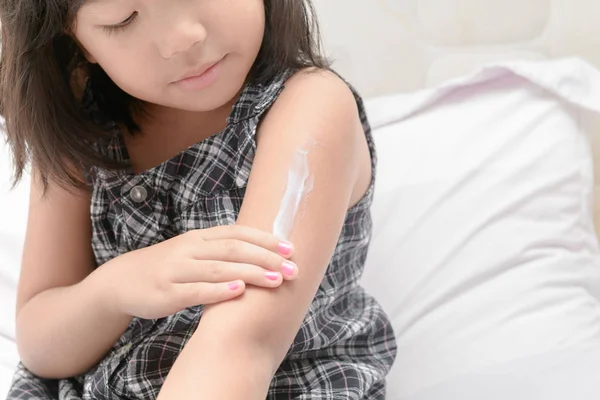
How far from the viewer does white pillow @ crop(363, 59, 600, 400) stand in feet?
3.72

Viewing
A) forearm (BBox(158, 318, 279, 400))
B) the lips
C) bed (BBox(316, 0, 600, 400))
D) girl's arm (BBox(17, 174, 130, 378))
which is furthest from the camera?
bed (BBox(316, 0, 600, 400))

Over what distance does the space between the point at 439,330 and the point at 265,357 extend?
1.51 ft

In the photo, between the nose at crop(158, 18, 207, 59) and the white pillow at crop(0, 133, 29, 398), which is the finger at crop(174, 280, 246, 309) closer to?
the nose at crop(158, 18, 207, 59)

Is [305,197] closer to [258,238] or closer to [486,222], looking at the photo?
[258,238]

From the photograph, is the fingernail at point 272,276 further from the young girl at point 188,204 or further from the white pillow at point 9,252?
the white pillow at point 9,252

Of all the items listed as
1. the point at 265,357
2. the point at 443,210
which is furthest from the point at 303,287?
the point at 443,210

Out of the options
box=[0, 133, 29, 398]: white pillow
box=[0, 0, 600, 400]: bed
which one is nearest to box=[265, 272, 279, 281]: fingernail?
box=[0, 0, 600, 400]: bed

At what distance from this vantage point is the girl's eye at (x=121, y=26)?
80 centimetres

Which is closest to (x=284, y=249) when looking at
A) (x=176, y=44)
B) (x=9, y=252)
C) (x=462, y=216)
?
(x=176, y=44)

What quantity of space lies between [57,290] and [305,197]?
1.26 ft

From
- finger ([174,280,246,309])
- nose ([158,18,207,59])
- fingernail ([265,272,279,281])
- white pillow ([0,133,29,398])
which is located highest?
nose ([158,18,207,59])

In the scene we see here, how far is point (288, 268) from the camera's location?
757 mm

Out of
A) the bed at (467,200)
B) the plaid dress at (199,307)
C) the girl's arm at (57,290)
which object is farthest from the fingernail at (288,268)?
the bed at (467,200)

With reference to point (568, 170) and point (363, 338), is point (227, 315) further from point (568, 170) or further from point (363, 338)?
point (568, 170)
